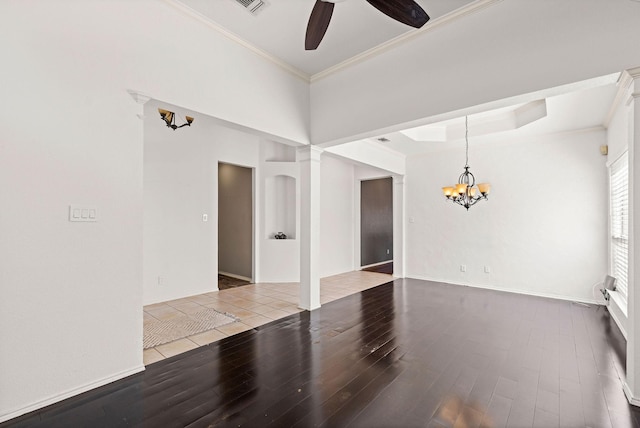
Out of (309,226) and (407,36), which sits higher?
(407,36)

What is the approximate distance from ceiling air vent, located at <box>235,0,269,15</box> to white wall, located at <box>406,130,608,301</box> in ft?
15.4

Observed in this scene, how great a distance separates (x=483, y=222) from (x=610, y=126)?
228 centimetres

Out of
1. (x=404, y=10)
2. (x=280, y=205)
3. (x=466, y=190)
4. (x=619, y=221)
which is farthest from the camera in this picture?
(x=280, y=205)

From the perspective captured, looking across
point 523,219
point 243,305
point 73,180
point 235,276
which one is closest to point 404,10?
point 73,180

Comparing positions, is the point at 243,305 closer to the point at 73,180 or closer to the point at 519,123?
the point at 73,180

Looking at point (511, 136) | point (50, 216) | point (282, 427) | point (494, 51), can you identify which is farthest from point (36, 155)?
point (511, 136)

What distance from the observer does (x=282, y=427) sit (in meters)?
1.82

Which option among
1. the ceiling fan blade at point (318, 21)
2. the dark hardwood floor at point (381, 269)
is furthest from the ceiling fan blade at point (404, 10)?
the dark hardwood floor at point (381, 269)

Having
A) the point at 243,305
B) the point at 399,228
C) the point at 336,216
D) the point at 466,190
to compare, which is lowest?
the point at 243,305

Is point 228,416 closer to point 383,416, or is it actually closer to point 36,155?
point 383,416

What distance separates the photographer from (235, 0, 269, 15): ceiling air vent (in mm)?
2695

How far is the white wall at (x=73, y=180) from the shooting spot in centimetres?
193

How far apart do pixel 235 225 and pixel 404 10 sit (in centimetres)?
554

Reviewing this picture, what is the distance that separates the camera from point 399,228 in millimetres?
6758
